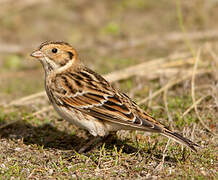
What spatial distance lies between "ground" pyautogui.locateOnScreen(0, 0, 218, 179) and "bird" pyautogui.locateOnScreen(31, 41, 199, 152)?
0.35 meters

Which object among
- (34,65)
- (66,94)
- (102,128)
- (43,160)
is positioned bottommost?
(34,65)

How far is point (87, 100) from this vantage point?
4.72 metres

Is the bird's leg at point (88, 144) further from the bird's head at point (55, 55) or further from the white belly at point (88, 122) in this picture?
the bird's head at point (55, 55)

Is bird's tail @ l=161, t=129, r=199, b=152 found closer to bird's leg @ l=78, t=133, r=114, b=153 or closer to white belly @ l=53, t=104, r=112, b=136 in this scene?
white belly @ l=53, t=104, r=112, b=136

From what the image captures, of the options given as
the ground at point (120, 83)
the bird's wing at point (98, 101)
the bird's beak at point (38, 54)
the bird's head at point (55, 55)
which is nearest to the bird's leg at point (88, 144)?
the ground at point (120, 83)

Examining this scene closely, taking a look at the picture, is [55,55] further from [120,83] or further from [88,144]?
[120,83]

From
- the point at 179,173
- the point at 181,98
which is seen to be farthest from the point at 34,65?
the point at 179,173

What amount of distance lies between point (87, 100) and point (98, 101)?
0.15 metres

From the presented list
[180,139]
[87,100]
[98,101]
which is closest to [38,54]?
[87,100]

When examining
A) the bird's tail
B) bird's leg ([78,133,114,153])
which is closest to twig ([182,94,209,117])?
bird's leg ([78,133,114,153])

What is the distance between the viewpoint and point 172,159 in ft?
14.9

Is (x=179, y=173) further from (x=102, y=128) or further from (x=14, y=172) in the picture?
(x=14, y=172)

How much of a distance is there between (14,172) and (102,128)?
1106 millimetres

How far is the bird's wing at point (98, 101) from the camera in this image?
437cm
